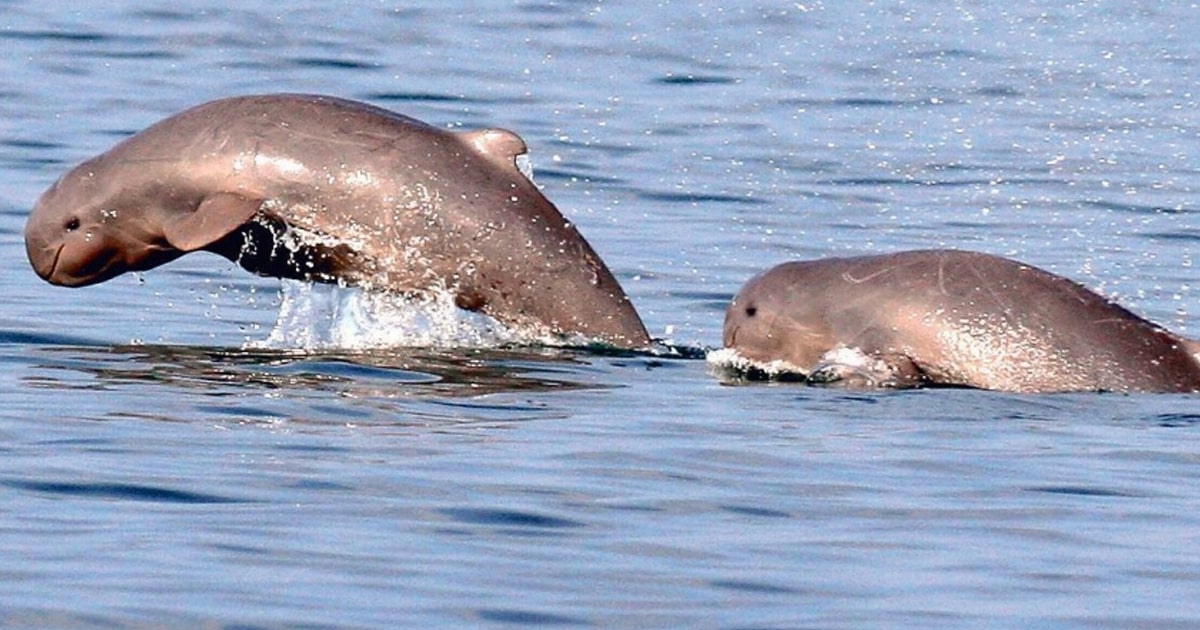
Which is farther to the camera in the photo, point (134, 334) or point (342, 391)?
point (134, 334)

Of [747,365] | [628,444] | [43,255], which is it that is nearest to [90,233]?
[43,255]

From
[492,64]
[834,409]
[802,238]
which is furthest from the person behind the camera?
[492,64]

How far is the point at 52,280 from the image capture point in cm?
1458

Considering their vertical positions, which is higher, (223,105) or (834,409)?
(223,105)

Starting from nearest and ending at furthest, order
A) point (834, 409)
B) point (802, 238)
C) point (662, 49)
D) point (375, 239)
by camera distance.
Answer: point (834, 409)
point (375, 239)
point (802, 238)
point (662, 49)

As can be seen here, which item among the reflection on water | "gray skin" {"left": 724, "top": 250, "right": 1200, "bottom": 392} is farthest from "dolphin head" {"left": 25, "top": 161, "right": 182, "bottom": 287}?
"gray skin" {"left": 724, "top": 250, "right": 1200, "bottom": 392}

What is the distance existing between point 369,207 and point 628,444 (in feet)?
9.65

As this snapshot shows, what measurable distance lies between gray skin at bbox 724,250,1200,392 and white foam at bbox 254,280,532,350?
1.24m

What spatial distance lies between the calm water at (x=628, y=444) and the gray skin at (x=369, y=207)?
32 centimetres

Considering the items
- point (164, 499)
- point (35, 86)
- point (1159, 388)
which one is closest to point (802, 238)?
point (1159, 388)

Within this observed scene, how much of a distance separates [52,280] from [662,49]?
1610 centimetres

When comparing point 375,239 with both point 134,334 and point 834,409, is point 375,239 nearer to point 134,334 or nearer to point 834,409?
point 134,334

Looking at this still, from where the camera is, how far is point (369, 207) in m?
13.6

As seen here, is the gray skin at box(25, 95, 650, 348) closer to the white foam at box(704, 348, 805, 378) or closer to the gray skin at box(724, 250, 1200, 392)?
the white foam at box(704, 348, 805, 378)
